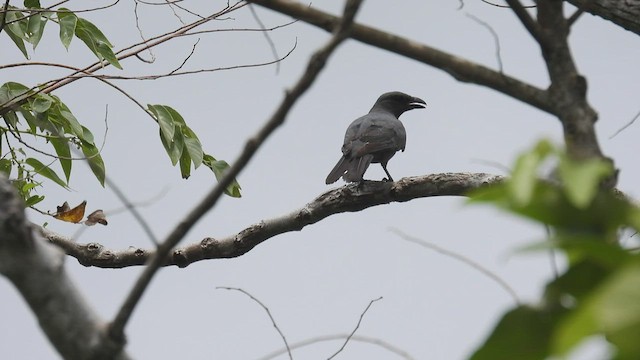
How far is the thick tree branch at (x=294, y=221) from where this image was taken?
3873 mm

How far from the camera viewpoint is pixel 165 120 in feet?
13.9

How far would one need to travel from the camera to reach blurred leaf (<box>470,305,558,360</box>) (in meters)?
0.74

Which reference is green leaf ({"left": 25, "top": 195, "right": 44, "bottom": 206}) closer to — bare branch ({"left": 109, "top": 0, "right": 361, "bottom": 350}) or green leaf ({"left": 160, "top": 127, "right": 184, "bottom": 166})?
green leaf ({"left": 160, "top": 127, "right": 184, "bottom": 166})

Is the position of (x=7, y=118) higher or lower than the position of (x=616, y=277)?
higher

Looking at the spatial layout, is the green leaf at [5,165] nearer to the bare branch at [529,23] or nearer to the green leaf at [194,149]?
the green leaf at [194,149]

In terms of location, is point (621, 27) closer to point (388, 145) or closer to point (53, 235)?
point (53, 235)

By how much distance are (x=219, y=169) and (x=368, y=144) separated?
2190 mm

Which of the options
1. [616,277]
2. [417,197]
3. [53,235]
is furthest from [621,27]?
[53,235]

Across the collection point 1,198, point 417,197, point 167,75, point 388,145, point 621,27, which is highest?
point 388,145

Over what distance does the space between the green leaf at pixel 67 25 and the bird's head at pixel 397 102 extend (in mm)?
4568

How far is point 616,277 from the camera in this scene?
23.3 inches

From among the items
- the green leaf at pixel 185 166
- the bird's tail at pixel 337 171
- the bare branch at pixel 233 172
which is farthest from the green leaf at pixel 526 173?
the bird's tail at pixel 337 171

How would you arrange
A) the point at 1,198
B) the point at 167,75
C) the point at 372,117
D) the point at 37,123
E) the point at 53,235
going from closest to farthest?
→ the point at 1,198 → the point at 37,123 → the point at 53,235 → the point at 167,75 → the point at 372,117

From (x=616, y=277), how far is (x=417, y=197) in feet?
11.2
